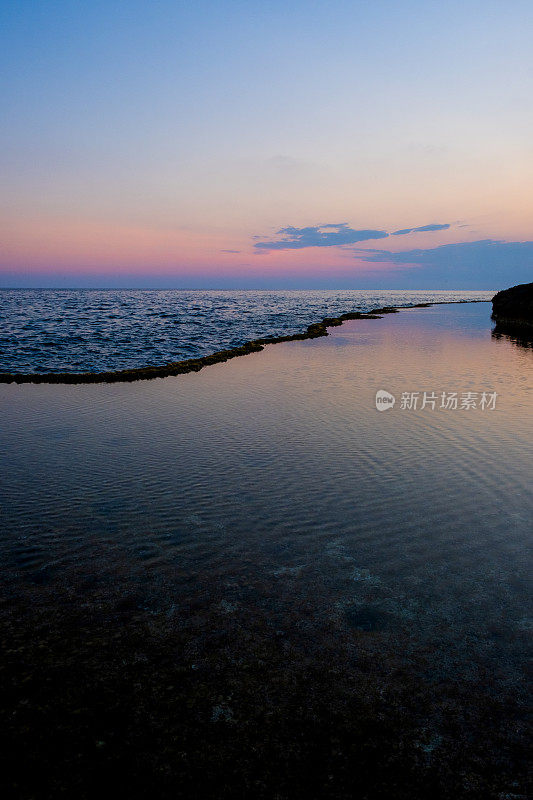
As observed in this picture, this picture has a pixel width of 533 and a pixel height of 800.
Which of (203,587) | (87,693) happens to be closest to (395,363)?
(203,587)

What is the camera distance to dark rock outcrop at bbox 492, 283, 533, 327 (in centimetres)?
5334

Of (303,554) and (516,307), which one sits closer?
(303,554)

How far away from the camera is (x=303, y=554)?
674 cm

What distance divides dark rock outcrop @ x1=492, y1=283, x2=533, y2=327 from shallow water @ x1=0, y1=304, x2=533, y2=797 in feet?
151

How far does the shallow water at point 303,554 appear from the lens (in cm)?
441

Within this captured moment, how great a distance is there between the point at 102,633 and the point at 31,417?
11712 mm
